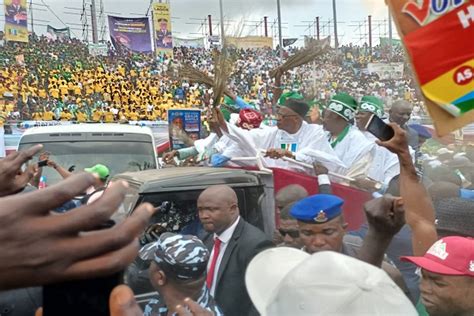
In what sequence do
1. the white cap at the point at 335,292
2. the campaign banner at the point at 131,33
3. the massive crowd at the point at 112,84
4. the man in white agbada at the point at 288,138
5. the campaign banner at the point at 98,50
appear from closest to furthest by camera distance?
the white cap at the point at 335,292
the man in white agbada at the point at 288,138
the massive crowd at the point at 112,84
the campaign banner at the point at 131,33
the campaign banner at the point at 98,50

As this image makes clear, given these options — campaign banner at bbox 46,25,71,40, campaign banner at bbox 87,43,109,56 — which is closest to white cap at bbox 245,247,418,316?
campaign banner at bbox 87,43,109,56

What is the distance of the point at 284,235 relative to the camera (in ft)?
11.4

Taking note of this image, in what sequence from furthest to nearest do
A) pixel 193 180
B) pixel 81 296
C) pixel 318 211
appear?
pixel 193 180, pixel 318 211, pixel 81 296

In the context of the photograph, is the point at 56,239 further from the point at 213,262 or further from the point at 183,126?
the point at 183,126

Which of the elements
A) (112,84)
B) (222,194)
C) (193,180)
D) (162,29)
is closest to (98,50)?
(162,29)

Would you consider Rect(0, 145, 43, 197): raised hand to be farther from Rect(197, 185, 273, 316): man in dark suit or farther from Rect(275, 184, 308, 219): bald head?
Rect(275, 184, 308, 219): bald head

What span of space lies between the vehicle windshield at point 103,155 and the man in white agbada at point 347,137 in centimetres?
242

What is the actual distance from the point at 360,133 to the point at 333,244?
196 cm

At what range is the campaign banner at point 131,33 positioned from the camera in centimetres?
2886

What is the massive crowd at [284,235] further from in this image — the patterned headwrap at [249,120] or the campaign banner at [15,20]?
the campaign banner at [15,20]

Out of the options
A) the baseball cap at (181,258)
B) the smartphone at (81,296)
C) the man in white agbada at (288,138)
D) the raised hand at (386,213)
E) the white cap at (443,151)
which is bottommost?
the baseball cap at (181,258)

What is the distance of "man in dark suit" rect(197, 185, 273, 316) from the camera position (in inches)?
124

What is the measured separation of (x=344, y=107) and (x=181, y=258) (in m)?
2.44

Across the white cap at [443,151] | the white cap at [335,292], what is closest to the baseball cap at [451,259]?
the white cap at [335,292]
